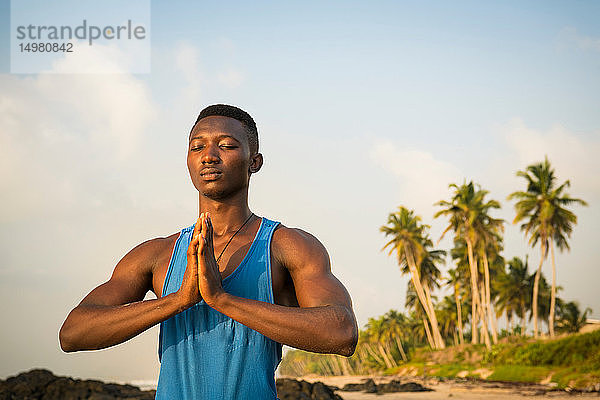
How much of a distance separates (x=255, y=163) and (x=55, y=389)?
15.7 meters

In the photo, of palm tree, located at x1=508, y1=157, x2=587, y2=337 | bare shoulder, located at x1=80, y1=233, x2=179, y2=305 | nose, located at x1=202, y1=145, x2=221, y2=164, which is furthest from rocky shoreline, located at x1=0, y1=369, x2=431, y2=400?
palm tree, located at x1=508, y1=157, x2=587, y2=337

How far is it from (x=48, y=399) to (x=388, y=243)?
3850 centimetres

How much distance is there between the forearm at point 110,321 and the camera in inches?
70.6

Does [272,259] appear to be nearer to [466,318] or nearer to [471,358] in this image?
[471,358]

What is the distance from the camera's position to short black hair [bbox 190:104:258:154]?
7.22ft

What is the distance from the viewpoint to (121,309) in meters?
1.87

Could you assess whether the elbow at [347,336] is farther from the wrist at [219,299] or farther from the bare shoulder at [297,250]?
the wrist at [219,299]

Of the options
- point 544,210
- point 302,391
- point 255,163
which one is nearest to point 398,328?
point 544,210

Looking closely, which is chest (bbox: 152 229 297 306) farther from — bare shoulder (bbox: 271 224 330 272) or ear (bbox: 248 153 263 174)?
ear (bbox: 248 153 263 174)

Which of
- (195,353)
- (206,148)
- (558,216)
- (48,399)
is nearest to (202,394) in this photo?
(195,353)

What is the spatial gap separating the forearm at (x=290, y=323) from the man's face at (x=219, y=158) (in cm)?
47

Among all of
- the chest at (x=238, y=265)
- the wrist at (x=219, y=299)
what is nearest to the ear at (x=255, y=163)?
the chest at (x=238, y=265)

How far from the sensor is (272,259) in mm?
1996

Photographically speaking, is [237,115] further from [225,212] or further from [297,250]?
[297,250]
